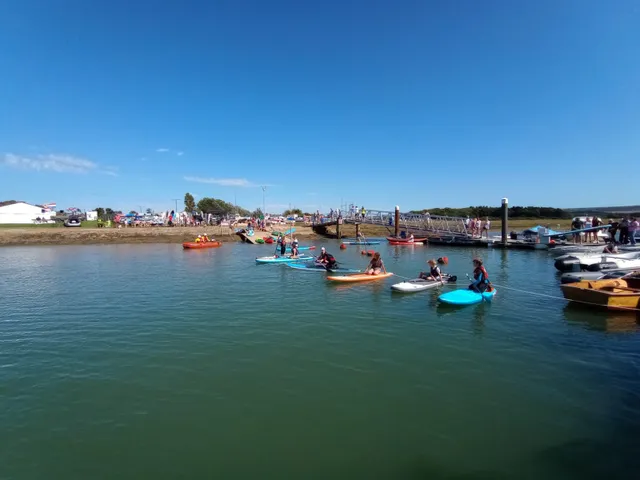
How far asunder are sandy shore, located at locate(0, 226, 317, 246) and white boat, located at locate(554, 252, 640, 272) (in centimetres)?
3753

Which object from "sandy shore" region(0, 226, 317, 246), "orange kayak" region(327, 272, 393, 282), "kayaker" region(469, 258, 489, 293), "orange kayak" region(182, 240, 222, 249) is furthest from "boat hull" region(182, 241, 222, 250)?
"kayaker" region(469, 258, 489, 293)

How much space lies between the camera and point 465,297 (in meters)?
15.7

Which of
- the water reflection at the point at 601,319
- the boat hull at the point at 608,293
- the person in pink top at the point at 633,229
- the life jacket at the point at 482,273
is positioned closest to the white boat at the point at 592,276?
the boat hull at the point at 608,293

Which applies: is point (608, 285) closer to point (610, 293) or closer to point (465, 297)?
point (610, 293)

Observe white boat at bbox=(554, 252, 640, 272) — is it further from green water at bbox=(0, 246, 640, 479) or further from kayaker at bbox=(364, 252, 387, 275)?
kayaker at bbox=(364, 252, 387, 275)

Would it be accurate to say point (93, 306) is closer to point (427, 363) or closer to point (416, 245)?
point (427, 363)

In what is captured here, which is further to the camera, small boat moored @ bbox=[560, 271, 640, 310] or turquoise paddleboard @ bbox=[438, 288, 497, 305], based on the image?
turquoise paddleboard @ bbox=[438, 288, 497, 305]

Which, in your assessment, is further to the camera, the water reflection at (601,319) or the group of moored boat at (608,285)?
the group of moored boat at (608,285)

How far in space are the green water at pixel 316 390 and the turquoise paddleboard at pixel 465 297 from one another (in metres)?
0.35

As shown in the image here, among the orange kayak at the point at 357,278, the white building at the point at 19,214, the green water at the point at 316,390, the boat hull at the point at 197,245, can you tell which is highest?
the white building at the point at 19,214

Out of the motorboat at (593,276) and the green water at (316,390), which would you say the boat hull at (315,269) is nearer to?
the green water at (316,390)

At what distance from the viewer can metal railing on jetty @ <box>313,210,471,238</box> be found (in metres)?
47.8

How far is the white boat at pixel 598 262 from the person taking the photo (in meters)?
20.9

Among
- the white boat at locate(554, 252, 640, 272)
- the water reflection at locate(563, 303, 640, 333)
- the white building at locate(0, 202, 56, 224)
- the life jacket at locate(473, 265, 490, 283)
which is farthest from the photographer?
the white building at locate(0, 202, 56, 224)
